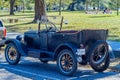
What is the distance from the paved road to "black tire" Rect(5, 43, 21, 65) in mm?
161

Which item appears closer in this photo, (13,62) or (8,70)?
(8,70)

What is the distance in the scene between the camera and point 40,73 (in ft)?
33.6

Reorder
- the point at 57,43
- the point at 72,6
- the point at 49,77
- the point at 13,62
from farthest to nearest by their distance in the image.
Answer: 1. the point at 72,6
2. the point at 13,62
3. the point at 57,43
4. the point at 49,77

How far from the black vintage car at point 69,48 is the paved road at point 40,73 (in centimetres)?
23

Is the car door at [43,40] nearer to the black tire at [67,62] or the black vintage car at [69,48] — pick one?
the black vintage car at [69,48]

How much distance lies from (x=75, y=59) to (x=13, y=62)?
259 centimetres

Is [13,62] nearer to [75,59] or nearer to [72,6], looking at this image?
[75,59]

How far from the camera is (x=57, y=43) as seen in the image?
34.4ft

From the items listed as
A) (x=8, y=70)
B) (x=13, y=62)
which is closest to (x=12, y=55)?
(x=13, y=62)

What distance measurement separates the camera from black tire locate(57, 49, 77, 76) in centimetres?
970

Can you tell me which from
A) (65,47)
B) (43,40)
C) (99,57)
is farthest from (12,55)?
(99,57)

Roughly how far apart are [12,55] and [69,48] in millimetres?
2481

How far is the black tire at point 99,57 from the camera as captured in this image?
32.8 feet

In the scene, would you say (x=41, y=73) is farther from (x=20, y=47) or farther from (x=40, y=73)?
(x=20, y=47)
